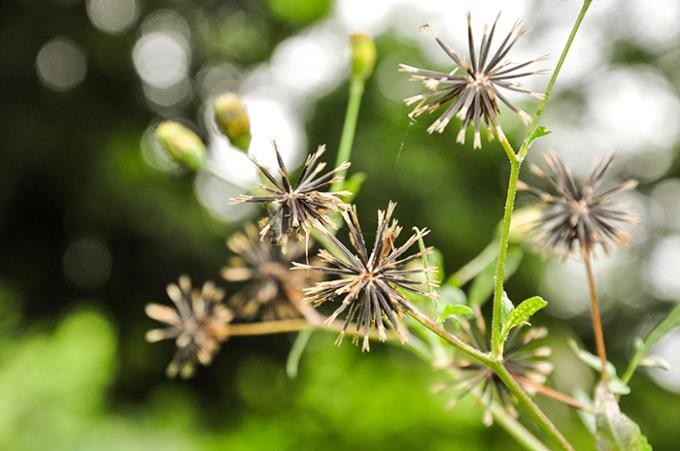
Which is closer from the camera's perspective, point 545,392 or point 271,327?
point 545,392

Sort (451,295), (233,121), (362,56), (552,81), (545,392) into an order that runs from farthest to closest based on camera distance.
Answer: (362,56), (233,121), (451,295), (545,392), (552,81)

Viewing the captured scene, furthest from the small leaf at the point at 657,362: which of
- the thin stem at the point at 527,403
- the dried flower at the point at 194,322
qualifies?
the dried flower at the point at 194,322

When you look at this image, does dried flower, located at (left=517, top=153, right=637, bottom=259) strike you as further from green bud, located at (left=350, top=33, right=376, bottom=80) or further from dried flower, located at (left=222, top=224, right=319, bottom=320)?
green bud, located at (left=350, top=33, right=376, bottom=80)

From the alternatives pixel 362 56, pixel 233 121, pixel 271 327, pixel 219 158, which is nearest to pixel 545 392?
pixel 271 327

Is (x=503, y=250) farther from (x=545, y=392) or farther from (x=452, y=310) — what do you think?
(x=545, y=392)

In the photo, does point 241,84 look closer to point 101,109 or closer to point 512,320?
point 101,109

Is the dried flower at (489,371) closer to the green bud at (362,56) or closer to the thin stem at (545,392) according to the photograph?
the thin stem at (545,392)
